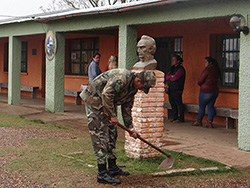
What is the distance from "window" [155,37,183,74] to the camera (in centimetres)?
1287

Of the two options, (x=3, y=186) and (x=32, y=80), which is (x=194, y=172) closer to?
(x=3, y=186)

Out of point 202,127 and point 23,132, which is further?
point 202,127

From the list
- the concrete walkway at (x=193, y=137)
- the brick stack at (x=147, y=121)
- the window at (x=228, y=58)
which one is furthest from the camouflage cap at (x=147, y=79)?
the window at (x=228, y=58)

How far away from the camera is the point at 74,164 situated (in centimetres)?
692

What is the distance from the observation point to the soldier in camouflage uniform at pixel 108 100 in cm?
561

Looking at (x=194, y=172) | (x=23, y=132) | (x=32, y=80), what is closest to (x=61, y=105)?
(x=23, y=132)

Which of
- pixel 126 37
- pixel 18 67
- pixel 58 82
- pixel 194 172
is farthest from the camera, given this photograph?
pixel 18 67

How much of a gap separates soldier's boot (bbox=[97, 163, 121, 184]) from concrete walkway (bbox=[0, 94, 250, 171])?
214 centimetres

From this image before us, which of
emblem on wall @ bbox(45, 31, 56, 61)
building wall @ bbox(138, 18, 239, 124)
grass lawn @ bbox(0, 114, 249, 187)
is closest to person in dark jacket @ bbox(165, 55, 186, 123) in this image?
building wall @ bbox(138, 18, 239, 124)

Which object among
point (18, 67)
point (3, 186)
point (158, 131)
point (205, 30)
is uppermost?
point (205, 30)

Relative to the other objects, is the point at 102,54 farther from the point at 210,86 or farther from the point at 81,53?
the point at 210,86

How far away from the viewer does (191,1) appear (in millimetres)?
8617

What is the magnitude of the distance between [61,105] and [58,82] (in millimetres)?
685

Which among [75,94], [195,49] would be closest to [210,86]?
[195,49]
